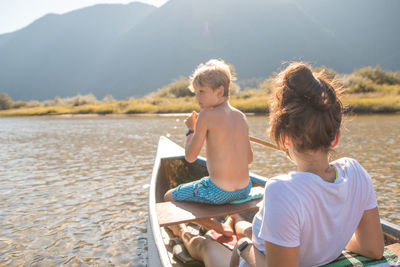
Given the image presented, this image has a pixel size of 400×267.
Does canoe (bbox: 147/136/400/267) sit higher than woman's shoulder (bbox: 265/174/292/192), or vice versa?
woman's shoulder (bbox: 265/174/292/192)

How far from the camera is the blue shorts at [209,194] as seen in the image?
8.21 ft

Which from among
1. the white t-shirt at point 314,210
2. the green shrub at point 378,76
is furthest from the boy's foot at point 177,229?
the green shrub at point 378,76

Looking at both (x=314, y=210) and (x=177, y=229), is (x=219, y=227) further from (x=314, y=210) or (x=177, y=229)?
(x=314, y=210)

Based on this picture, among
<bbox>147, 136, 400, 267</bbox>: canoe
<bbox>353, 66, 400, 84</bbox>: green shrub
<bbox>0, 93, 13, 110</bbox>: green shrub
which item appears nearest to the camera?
<bbox>147, 136, 400, 267</bbox>: canoe

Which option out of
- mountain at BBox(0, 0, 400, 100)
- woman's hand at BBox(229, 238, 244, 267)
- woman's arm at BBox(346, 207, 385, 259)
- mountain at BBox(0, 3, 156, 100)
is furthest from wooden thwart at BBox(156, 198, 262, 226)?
mountain at BBox(0, 3, 156, 100)

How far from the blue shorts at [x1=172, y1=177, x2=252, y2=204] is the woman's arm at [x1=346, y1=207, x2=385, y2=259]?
4.04 feet

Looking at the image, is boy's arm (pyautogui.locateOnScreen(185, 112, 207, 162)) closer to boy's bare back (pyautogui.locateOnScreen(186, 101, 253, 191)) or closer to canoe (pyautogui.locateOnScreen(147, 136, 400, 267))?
boy's bare back (pyautogui.locateOnScreen(186, 101, 253, 191))

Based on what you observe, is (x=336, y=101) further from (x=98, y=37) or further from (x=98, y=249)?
(x=98, y=37)

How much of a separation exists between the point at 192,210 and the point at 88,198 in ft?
9.39

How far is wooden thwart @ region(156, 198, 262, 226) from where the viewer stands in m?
2.32

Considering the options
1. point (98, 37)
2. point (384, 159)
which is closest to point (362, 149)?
point (384, 159)

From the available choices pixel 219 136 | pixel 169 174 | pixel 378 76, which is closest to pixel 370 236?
pixel 219 136

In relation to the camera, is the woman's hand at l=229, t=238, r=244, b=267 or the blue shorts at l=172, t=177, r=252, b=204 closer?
the woman's hand at l=229, t=238, r=244, b=267

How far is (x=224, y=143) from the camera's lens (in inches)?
95.3
